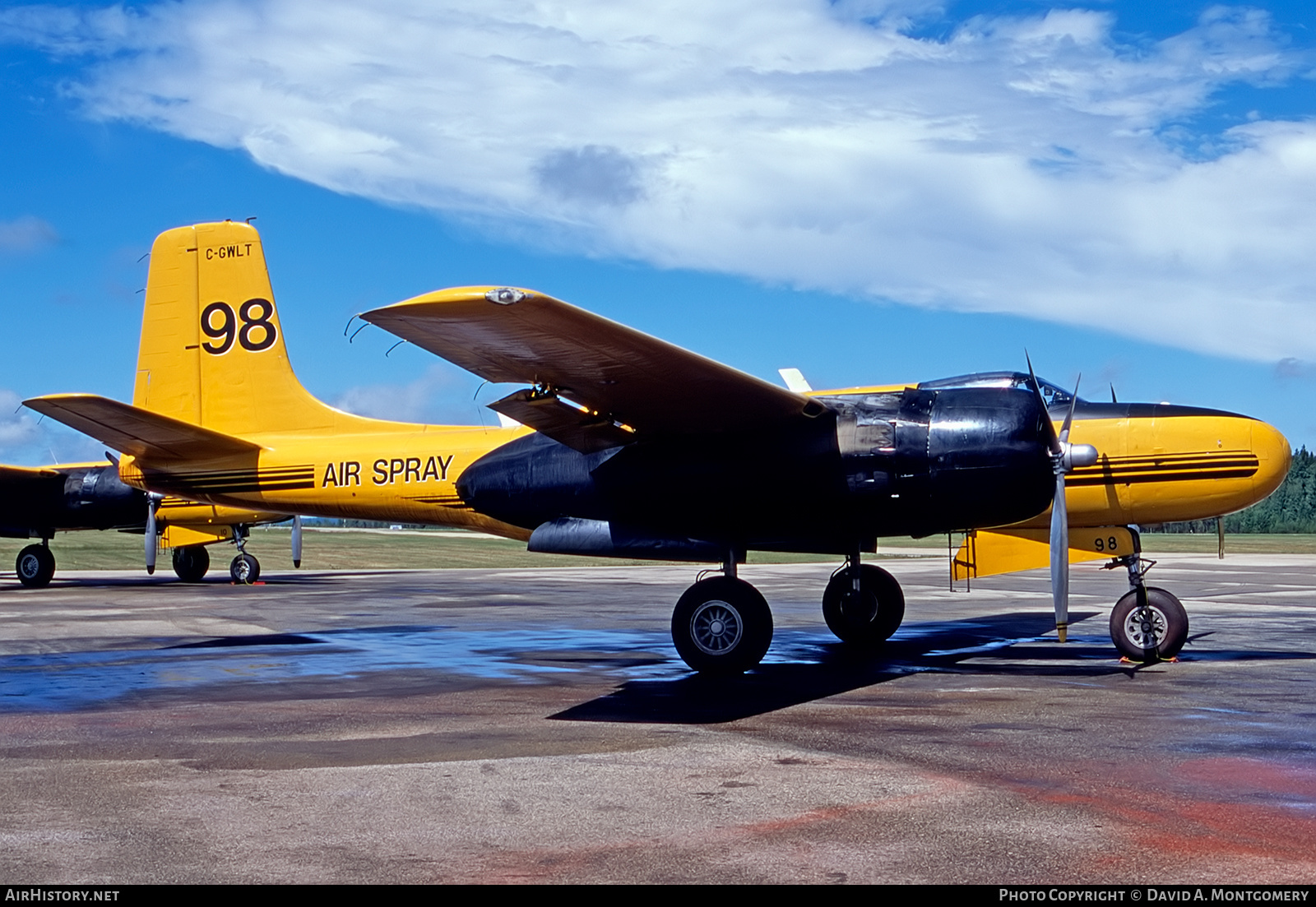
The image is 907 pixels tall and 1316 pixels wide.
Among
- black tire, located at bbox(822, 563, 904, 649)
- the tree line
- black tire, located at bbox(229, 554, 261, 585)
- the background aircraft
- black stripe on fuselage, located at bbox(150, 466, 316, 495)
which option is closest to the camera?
the background aircraft

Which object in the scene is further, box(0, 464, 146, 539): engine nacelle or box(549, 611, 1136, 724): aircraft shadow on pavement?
box(0, 464, 146, 539): engine nacelle

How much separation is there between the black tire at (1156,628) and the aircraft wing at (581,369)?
453 cm

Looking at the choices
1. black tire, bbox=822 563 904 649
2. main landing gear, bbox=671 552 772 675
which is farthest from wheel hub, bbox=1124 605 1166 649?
main landing gear, bbox=671 552 772 675

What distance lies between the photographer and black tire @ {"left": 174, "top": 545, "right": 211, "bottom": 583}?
36656 millimetres

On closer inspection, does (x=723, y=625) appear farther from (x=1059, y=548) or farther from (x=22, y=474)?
(x=22, y=474)

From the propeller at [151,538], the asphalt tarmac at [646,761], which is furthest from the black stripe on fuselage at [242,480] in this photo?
the propeller at [151,538]

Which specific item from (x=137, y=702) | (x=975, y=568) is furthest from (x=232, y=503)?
(x=975, y=568)

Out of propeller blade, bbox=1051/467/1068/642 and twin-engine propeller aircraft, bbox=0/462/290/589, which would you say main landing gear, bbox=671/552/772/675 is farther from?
twin-engine propeller aircraft, bbox=0/462/290/589

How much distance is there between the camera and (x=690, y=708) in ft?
33.1

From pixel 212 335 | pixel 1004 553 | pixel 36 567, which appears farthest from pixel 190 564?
pixel 1004 553

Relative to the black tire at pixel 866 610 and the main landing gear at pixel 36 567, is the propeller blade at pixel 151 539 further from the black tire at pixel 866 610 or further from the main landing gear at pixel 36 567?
the black tire at pixel 866 610

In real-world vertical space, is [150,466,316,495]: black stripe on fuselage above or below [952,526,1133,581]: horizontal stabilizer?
above

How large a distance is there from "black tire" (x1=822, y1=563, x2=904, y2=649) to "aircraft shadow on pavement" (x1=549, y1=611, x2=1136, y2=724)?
27cm

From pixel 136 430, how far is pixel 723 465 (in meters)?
8.60
